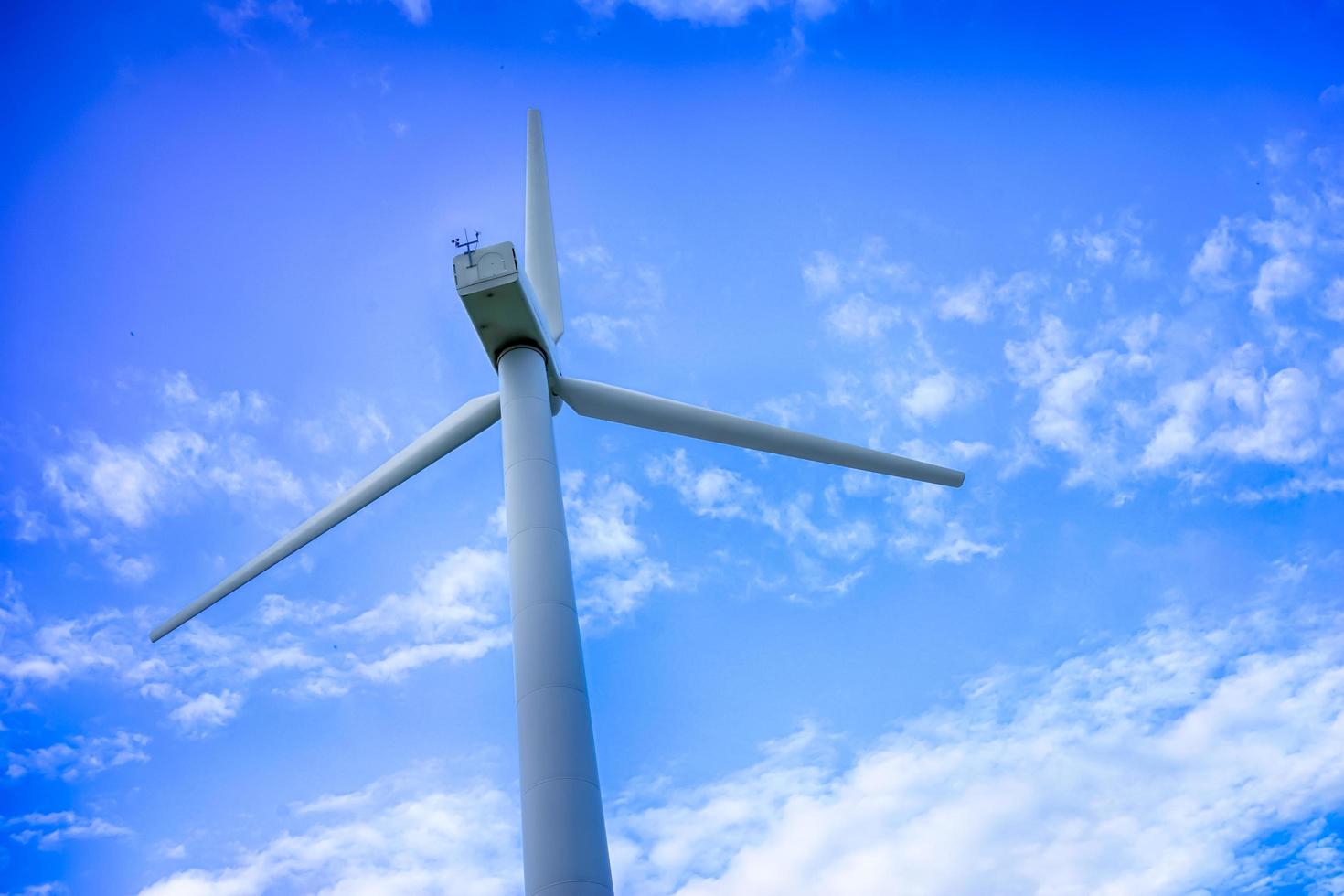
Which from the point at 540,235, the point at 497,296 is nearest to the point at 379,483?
the point at 497,296

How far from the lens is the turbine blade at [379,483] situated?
2116 centimetres

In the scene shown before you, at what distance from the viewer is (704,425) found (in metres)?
A: 22.1

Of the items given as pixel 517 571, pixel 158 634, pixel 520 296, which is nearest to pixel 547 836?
pixel 517 571

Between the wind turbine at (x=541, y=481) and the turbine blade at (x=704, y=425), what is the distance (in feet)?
0.09

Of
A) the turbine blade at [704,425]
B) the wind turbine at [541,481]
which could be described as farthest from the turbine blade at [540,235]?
the turbine blade at [704,425]

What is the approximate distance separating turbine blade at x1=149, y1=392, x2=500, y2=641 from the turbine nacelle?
1840mm

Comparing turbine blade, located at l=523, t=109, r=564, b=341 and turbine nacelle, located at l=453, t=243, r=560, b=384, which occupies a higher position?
turbine blade, located at l=523, t=109, r=564, b=341

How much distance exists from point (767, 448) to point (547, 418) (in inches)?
220

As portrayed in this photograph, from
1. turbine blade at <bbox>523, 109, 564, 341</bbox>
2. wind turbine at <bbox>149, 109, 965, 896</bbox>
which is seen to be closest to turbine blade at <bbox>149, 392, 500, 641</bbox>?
wind turbine at <bbox>149, 109, 965, 896</bbox>

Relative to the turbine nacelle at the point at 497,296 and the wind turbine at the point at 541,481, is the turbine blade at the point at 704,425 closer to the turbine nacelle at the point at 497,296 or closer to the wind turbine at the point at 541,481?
the wind turbine at the point at 541,481

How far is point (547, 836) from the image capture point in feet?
43.4

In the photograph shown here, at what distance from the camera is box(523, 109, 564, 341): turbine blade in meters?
24.7

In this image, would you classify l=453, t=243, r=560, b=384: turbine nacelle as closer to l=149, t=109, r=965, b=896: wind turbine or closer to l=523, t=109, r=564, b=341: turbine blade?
l=149, t=109, r=965, b=896: wind turbine

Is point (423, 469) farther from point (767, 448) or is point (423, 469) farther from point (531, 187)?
point (531, 187)
